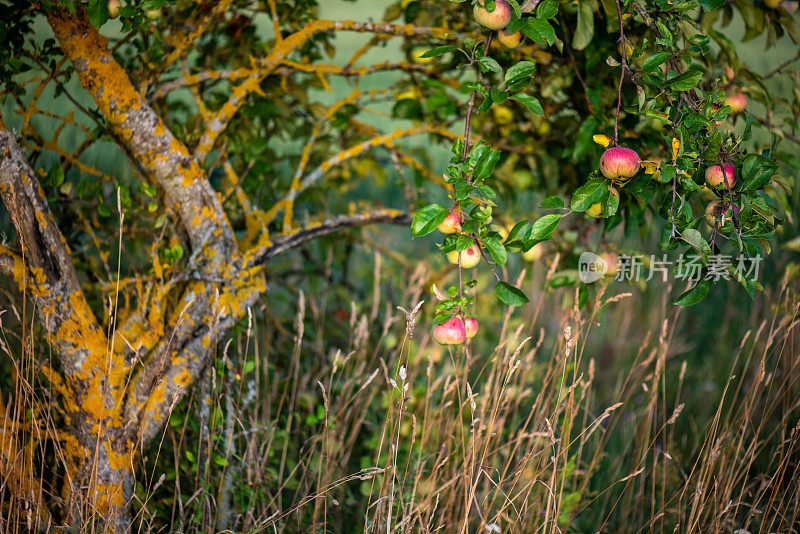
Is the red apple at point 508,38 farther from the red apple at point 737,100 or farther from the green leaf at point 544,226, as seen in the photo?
the red apple at point 737,100

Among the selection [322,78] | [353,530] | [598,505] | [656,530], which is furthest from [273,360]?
[656,530]

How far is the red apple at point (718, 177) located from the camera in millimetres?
848

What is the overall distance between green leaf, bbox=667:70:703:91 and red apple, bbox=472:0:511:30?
0.82ft

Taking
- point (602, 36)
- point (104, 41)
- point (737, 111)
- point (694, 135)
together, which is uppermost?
point (104, 41)

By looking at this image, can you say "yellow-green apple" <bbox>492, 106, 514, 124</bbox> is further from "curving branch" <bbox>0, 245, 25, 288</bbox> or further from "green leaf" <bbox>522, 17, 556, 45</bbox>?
"curving branch" <bbox>0, 245, 25, 288</bbox>

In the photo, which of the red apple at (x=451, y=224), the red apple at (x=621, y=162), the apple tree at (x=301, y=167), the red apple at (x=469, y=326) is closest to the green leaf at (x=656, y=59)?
the apple tree at (x=301, y=167)

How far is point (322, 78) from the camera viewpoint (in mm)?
1449

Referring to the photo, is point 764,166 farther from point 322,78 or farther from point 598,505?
point 598,505

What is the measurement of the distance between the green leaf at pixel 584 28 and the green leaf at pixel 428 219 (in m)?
0.43

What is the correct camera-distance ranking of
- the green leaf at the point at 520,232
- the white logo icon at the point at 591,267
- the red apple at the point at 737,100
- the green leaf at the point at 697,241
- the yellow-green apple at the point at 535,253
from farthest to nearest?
the yellow-green apple at the point at 535,253, the white logo icon at the point at 591,267, the red apple at the point at 737,100, the green leaf at the point at 520,232, the green leaf at the point at 697,241

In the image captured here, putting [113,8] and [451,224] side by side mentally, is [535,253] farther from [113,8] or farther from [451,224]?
[113,8]

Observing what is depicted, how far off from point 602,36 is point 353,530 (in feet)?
4.15

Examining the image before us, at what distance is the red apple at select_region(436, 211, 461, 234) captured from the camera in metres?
0.93

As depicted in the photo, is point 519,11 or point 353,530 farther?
point 353,530
